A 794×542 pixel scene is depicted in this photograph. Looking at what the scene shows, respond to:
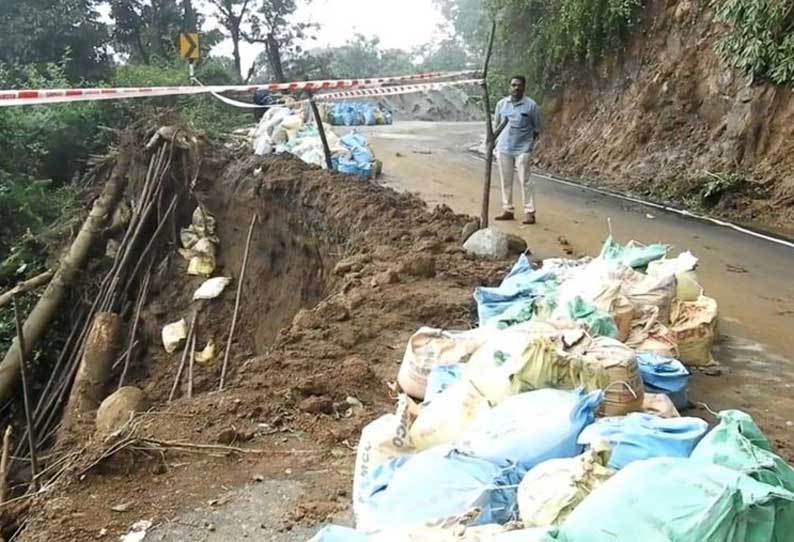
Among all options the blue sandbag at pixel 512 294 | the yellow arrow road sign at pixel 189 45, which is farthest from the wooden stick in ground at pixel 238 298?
the yellow arrow road sign at pixel 189 45

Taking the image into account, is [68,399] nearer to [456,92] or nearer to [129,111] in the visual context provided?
[129,111]

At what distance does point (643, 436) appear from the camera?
284 centimetres

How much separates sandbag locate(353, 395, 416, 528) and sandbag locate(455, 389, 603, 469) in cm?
33

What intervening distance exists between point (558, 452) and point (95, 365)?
806 centimetres

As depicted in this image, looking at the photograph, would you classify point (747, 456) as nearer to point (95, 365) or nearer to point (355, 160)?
point (95, 365)

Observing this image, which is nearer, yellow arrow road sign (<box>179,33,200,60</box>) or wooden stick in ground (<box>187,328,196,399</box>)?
wooden stick in ground (<box>187,328,196,399</box>)

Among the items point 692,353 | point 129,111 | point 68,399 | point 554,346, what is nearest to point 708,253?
point 692,353

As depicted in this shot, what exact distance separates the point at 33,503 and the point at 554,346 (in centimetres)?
259

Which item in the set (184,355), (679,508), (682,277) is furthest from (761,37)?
(679,508)

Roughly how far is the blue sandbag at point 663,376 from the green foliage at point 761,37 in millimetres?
7635

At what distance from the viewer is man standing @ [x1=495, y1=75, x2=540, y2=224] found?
376 inches

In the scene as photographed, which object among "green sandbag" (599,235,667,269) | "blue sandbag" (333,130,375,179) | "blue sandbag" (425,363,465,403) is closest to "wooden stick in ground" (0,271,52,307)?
"blue sandbag" (333,130,375,179)

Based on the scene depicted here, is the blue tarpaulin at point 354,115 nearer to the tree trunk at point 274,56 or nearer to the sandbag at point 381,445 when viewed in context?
the tree trunk at point 274,56

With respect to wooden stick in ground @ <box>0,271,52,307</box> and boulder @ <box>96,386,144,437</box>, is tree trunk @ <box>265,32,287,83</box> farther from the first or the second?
boulder @ <box>96,386,144,437</box>
